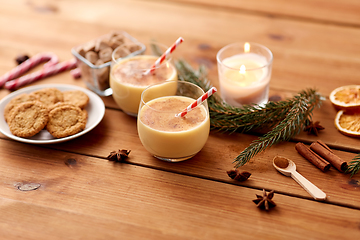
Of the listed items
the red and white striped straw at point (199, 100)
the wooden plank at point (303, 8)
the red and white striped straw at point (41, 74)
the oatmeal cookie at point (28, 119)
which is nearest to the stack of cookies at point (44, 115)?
the oatmeal cookie at point (28, 119)

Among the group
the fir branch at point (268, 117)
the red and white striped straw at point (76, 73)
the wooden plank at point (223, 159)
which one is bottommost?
the wooden plank at point (223, 159)

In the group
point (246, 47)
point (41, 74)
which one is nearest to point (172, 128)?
point (246, 47)

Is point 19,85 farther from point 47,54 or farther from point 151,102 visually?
point 151,102

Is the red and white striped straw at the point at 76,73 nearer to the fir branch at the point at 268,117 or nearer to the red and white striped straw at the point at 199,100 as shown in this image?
the fir branch at the point at 268,117

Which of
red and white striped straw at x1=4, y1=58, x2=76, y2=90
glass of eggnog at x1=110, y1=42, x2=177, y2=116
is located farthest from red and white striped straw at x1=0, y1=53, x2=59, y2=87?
glass of eggnog at x1=110, y1=42, x2=177, y2=116

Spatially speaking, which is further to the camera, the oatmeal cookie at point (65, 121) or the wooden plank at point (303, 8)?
the wooden plank at point (303, 8)

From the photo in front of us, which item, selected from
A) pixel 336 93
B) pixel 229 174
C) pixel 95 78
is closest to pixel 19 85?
pixel 95 78

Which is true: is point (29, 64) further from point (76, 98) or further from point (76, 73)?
point (76, 98)
